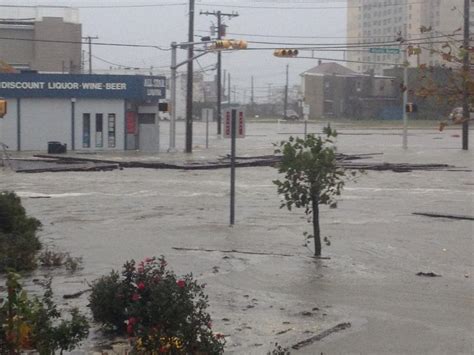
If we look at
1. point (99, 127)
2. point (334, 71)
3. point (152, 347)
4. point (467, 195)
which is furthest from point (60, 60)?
point (152, 347)

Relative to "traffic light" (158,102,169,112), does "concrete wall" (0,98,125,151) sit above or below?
below

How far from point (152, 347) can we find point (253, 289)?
199 inches

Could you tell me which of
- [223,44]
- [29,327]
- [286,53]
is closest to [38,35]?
[286,53]

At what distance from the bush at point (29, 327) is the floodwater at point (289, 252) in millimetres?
1817

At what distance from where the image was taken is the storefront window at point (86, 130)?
50.8m

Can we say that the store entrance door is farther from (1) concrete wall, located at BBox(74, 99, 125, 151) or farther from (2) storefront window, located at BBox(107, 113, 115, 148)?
(2) storefront window, located at BBox(107, 113, 115, 148)

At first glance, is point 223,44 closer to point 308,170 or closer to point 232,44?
point 232,44

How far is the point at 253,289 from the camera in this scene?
11.8m

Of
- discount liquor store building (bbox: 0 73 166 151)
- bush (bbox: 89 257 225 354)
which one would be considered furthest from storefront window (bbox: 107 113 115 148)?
bush (bbox: 89 257 225 354)

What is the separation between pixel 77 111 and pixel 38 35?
133 ft

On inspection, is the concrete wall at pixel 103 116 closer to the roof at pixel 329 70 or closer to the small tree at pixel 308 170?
the small tree at pixel 308 170

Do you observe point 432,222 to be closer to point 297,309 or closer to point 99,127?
point 297,309

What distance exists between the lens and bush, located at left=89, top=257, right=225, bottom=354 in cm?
689

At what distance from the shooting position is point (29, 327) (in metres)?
6.34
